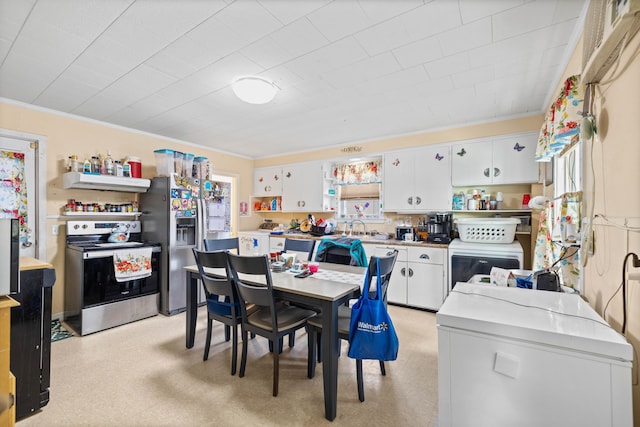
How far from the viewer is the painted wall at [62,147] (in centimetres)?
307

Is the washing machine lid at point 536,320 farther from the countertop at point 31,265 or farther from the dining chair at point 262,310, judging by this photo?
Result: the countertop at point 31,265

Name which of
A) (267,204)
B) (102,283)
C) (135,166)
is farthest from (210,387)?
(267,204)

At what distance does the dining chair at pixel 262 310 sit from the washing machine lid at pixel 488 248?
201cm

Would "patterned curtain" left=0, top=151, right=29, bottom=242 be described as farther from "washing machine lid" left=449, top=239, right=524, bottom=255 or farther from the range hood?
"washing machine lid" left=449, top=239, right=524, bottom=255

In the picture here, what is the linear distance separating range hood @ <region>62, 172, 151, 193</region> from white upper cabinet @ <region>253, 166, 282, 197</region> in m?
2.22

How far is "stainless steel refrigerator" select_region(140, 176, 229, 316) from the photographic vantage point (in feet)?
11.4

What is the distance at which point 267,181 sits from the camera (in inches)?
219

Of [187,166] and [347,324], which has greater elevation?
[187,166]

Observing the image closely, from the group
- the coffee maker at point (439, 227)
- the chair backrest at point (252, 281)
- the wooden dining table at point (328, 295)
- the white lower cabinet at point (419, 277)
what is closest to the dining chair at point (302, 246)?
the wooden dining table at point (328, 295)

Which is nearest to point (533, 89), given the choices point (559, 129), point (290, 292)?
point (559, 129)

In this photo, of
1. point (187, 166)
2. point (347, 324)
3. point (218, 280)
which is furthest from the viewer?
point (187, 166)

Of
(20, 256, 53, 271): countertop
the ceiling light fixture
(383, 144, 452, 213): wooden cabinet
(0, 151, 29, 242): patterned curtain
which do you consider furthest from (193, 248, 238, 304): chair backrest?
(383, 144, 452, 213): wooden cabinet

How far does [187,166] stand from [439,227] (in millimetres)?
3454

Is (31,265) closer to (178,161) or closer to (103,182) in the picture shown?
(103,182)
